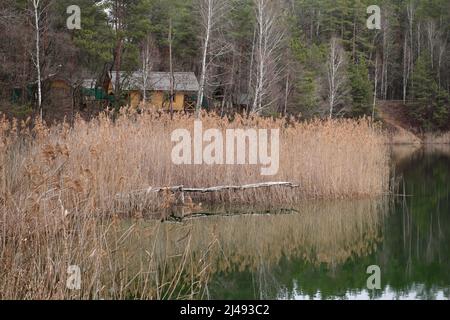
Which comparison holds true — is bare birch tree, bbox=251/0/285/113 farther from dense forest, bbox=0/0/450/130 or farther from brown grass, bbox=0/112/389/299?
brown grass, bbox=0/112/389/299

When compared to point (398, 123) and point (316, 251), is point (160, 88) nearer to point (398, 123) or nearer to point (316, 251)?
point (398, 123)

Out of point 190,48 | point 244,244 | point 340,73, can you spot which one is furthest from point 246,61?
point 244,244

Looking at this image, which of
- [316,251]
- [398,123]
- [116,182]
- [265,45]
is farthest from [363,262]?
[398,123]

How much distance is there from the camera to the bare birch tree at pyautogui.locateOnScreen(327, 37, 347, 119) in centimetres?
2395

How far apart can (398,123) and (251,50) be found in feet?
33.1

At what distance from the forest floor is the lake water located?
19.0 metres

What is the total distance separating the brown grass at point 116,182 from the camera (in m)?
4.02

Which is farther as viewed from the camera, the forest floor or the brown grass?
the forest floor

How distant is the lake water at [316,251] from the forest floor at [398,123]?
1899 cm

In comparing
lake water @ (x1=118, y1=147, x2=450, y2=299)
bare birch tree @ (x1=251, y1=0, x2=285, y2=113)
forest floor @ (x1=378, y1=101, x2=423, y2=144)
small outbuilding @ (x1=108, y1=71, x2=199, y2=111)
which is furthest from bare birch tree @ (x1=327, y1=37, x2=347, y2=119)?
lake water @ (x1=118, y1=147, x2=450, y2=299)

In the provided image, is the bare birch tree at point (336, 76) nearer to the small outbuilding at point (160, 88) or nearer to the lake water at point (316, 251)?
the small outbuilding at point (160, 88)

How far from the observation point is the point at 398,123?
3077 cm

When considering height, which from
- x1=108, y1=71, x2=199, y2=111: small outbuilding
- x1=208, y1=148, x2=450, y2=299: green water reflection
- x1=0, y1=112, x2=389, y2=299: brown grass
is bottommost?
x1=208, y1=148, x2=450, y2=299: green water reflection

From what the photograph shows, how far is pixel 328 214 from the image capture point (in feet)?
28.7
